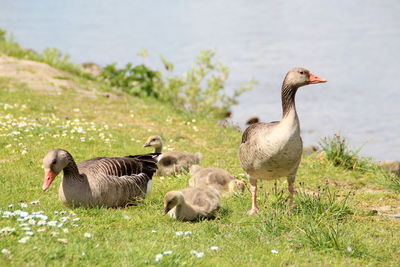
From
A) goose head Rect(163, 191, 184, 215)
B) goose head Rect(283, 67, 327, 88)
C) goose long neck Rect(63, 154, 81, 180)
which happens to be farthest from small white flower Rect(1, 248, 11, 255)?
goose head Rect(283, 67, 327, 88)

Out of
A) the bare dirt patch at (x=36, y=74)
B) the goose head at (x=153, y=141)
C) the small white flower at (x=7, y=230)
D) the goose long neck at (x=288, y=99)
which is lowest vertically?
the goose head at (x=153, y=141)

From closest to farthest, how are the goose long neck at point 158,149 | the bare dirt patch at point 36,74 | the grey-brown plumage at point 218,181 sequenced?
the grey-brown plumage at point 218,181
the goose long neck at point 158,149
the bare dirt patch at point 36,74

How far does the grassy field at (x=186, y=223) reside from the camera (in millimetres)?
5467

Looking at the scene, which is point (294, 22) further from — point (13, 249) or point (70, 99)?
point (13, 249)

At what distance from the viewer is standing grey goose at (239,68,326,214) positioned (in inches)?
273

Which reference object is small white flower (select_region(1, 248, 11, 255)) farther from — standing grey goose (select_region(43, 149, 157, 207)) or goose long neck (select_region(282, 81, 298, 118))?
goose long neck (select_region(282, 81, 298, 118))

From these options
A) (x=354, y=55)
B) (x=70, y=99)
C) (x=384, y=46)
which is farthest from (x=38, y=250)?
(x=384, y=46)

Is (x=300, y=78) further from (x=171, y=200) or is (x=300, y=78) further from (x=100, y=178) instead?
(x=100, y=178)

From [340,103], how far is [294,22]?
59.4 ft

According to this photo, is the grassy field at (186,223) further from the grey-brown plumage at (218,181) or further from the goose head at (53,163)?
the goose head at (53,163)

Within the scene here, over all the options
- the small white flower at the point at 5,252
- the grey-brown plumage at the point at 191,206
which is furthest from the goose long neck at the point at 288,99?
the small white flower at the point at 5,252

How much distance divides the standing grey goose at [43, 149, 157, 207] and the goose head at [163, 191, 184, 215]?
91cm

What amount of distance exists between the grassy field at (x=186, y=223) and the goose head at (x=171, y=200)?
0.24 m

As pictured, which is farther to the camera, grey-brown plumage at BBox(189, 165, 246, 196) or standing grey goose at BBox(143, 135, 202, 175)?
standing grey goose at BBox(143, 135, 202, 175)
